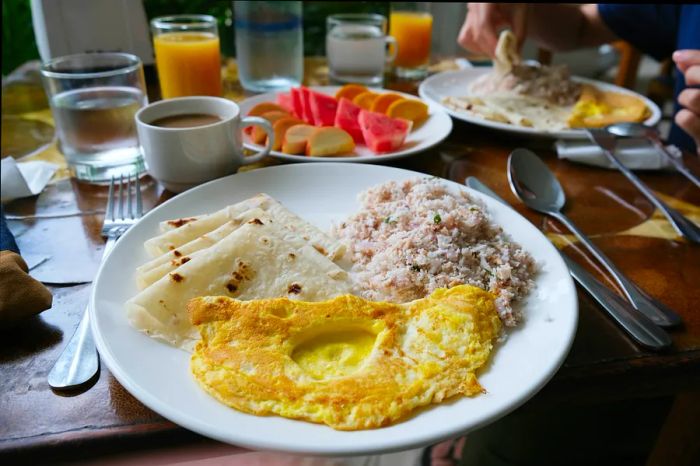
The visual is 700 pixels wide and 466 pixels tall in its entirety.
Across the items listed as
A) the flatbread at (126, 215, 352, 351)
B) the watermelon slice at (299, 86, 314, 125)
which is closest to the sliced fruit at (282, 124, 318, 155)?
the watermelon slice at (299, 86, 314, 125)

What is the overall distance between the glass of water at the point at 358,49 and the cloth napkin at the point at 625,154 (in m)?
0.88

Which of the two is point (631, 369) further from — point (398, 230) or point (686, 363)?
point (398, 230)

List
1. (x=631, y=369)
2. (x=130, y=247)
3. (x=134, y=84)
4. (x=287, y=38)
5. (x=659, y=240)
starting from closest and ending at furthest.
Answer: (x=631, y=369), (x=130, y=247), (x=659, y=240), (x=134, y=84), (x=287, y=38)

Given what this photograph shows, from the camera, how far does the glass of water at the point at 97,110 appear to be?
138 cm

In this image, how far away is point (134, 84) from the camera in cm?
147

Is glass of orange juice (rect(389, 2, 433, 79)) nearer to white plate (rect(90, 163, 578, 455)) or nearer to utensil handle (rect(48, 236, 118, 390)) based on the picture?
white plate (rect(90, 163, 578, 455))

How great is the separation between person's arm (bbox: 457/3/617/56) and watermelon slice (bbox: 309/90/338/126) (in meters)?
0.96

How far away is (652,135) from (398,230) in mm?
995

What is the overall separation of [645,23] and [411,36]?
114 cm

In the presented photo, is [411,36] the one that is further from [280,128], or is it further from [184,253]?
[184,253]

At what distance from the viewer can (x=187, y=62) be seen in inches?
70.7

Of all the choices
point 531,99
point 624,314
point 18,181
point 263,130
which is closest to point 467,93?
point 531,99

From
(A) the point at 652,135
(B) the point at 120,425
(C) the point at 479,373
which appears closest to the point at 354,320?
(C) the point at 479,373

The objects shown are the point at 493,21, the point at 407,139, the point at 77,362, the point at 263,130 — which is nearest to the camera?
the point at 77,362
